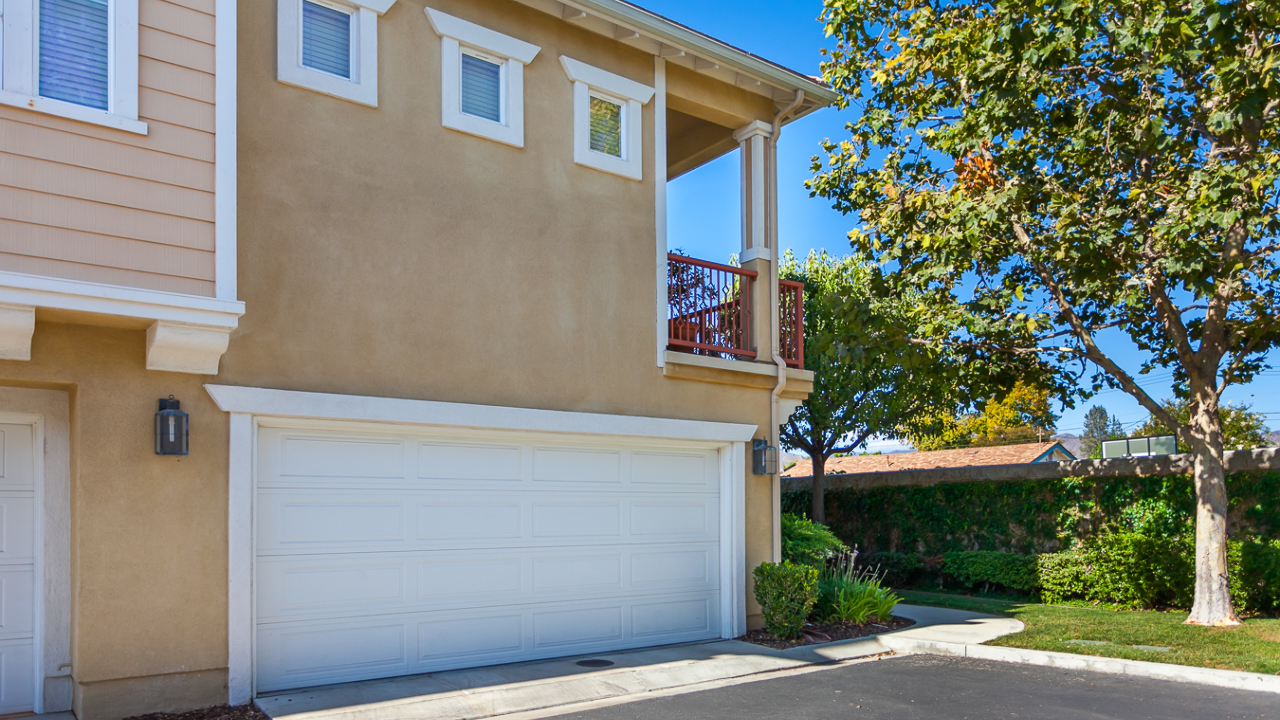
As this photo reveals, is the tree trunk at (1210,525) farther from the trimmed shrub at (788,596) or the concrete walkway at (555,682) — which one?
the trimmed shrub at (788,596)

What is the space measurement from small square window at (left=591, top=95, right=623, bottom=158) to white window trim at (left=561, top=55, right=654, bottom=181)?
0.15 ft

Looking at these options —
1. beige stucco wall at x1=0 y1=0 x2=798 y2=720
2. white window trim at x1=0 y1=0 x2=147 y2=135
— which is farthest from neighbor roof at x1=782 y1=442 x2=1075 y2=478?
white window trim at x1=0 y1=0 x2=147 y2=135

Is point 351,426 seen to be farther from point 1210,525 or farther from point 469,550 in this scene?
point 1210,525

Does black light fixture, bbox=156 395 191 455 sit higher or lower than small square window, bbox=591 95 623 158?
lower

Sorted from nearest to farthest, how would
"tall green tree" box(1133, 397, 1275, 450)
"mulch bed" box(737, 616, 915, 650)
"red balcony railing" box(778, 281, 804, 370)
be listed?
"mulch bed" box(737, 616, 915, 650), "red balcony railing" box(778, 281, 804, 370), "tall green tree" box(1133, 397, 1275, 450)

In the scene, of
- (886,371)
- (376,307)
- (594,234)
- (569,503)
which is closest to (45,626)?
(376,307)

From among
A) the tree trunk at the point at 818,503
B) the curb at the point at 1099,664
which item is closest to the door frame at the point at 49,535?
the curb at the point at 1099,664

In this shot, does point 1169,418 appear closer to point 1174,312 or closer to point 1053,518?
point 1174,312

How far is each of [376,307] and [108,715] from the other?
138 inches

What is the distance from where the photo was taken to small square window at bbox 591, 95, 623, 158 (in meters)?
9.64

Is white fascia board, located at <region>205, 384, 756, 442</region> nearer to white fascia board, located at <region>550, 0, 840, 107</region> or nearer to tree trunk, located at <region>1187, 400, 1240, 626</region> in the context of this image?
white fascia board, located at <region>550, 0, 840, 107</region>

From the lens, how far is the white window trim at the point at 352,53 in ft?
24.5

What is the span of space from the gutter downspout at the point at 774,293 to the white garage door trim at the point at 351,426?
0.67m

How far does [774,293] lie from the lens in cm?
1078
